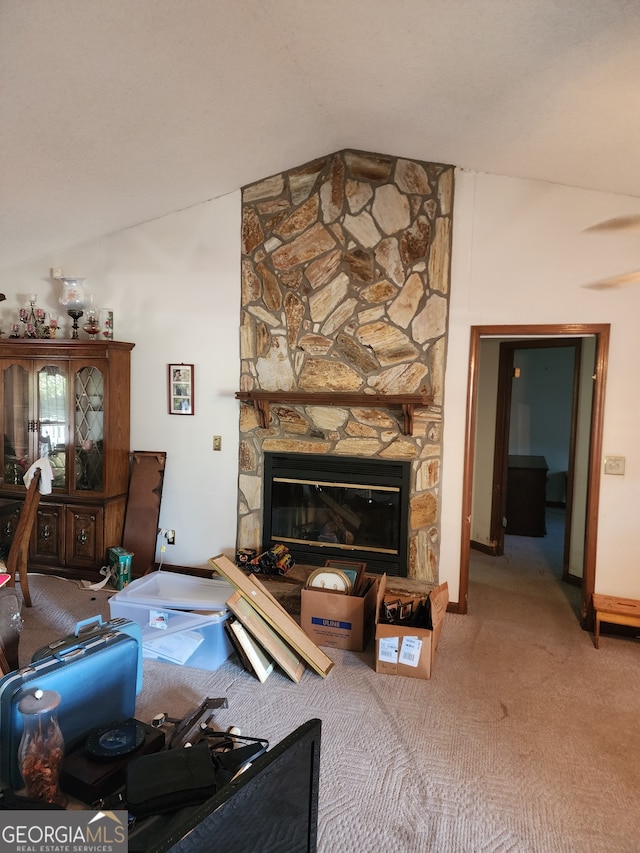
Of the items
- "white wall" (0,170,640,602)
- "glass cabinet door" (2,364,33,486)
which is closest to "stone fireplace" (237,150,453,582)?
"white wall" (0,170,640,602)

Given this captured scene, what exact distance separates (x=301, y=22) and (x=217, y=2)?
37cm

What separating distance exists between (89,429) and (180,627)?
6.44 ft

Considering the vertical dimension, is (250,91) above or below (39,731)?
above

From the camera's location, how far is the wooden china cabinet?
4207mm

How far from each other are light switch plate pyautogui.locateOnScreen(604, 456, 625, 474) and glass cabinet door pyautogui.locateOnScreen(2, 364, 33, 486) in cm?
423

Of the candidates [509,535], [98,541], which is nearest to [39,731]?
[98,541]

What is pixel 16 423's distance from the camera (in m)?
4.43

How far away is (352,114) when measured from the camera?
3.21m

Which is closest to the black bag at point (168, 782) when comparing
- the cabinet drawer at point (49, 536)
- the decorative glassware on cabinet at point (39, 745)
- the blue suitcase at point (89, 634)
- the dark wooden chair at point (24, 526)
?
the decorative glassware on cabinet at point (39, 745)

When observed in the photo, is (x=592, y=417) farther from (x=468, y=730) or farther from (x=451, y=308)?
(x=468, y=730)

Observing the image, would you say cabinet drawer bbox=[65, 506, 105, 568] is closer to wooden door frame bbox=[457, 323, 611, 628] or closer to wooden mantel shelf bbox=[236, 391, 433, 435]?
wooden mantel shelf bbox=[236, 391, 433, 435]

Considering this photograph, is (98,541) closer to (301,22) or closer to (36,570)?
(36,570)

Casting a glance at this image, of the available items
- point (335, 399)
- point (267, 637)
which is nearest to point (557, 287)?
point (335, 399)

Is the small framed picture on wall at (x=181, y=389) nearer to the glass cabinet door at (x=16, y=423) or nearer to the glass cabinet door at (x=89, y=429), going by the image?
the glass cabinet door at (x=89, y=429)
